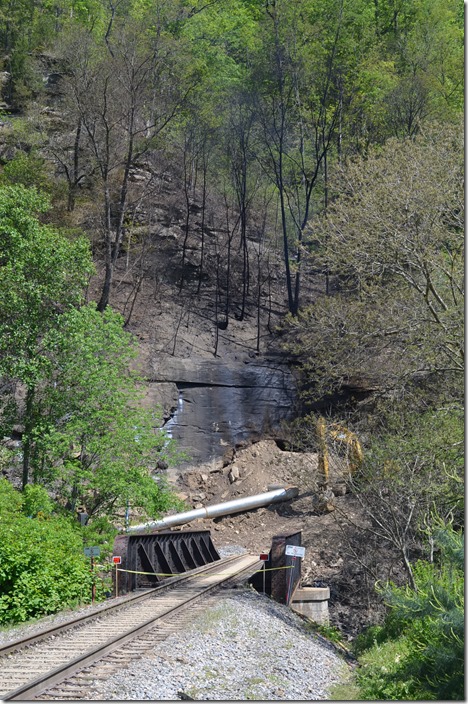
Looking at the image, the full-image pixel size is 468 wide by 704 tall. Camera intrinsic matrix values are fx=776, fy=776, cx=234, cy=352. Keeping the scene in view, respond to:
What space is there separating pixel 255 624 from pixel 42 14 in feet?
173

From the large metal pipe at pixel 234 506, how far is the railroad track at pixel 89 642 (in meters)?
11.8

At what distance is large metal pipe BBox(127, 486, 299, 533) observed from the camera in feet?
97.6

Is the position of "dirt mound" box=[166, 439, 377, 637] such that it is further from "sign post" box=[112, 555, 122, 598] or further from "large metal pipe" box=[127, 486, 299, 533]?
"sign post" box=[112, 555, 122, 598]

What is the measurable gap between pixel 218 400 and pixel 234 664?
24.7 m

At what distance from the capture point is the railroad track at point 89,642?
30.2 feet

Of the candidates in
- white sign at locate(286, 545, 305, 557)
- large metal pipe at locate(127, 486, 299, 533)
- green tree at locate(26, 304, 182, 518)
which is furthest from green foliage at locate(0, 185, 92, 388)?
large metal pipe at locate(127, 486, 299, 533)

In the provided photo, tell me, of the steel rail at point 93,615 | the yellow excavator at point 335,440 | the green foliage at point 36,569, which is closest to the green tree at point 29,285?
the green foliage at point 36,569

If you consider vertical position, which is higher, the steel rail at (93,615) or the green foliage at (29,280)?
the green foliage at (29,280)

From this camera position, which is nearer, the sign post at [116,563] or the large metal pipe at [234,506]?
the sign post at [116,563]

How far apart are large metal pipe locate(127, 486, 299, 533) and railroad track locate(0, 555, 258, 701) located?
11.8 metres

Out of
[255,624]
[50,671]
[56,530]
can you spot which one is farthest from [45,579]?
[50,671]

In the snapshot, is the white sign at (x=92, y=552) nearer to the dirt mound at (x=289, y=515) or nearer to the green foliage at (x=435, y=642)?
the green foliage at (x=435, y=642)

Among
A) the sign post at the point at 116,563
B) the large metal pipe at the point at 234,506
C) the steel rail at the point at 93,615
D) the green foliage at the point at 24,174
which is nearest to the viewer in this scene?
the steel rail at the point at 93,615

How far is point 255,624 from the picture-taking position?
14344mm
